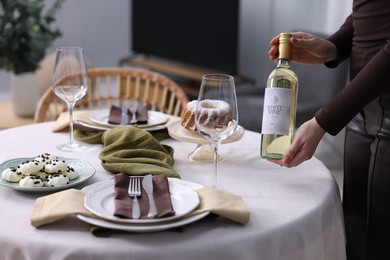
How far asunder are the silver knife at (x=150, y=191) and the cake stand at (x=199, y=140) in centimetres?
30

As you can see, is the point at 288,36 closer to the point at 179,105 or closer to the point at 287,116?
the point at 287,116

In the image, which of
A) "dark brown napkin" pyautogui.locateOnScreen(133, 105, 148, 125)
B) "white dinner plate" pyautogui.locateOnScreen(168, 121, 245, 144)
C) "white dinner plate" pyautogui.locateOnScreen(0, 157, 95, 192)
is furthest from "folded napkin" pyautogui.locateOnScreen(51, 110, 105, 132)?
"white dinner plate" pyautogui.locateOnScreen(0, 157, 95, 192)

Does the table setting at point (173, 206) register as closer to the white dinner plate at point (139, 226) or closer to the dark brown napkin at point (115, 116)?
the white dinner plate at point (139, 226)

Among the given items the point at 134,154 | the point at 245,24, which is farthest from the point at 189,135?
the point at 245,24

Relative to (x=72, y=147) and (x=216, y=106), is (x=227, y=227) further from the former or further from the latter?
(x=72, y=147)

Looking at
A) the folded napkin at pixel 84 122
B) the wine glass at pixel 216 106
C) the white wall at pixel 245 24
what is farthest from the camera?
the white wall at pixel 245 24

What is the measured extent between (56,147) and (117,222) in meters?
0.61

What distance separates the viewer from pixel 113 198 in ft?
3.43

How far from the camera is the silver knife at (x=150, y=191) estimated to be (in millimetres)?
970

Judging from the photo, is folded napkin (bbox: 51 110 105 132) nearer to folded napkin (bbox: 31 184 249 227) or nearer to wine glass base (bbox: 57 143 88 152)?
wine glass base (bbox: 57 143 88 152)

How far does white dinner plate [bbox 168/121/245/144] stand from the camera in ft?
4.62

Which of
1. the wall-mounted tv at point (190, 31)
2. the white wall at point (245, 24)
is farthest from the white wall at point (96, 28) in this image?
the wall-mounted tv at point (190, 31)

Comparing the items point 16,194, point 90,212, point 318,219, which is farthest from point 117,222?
point 318,219

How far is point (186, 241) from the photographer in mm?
927
